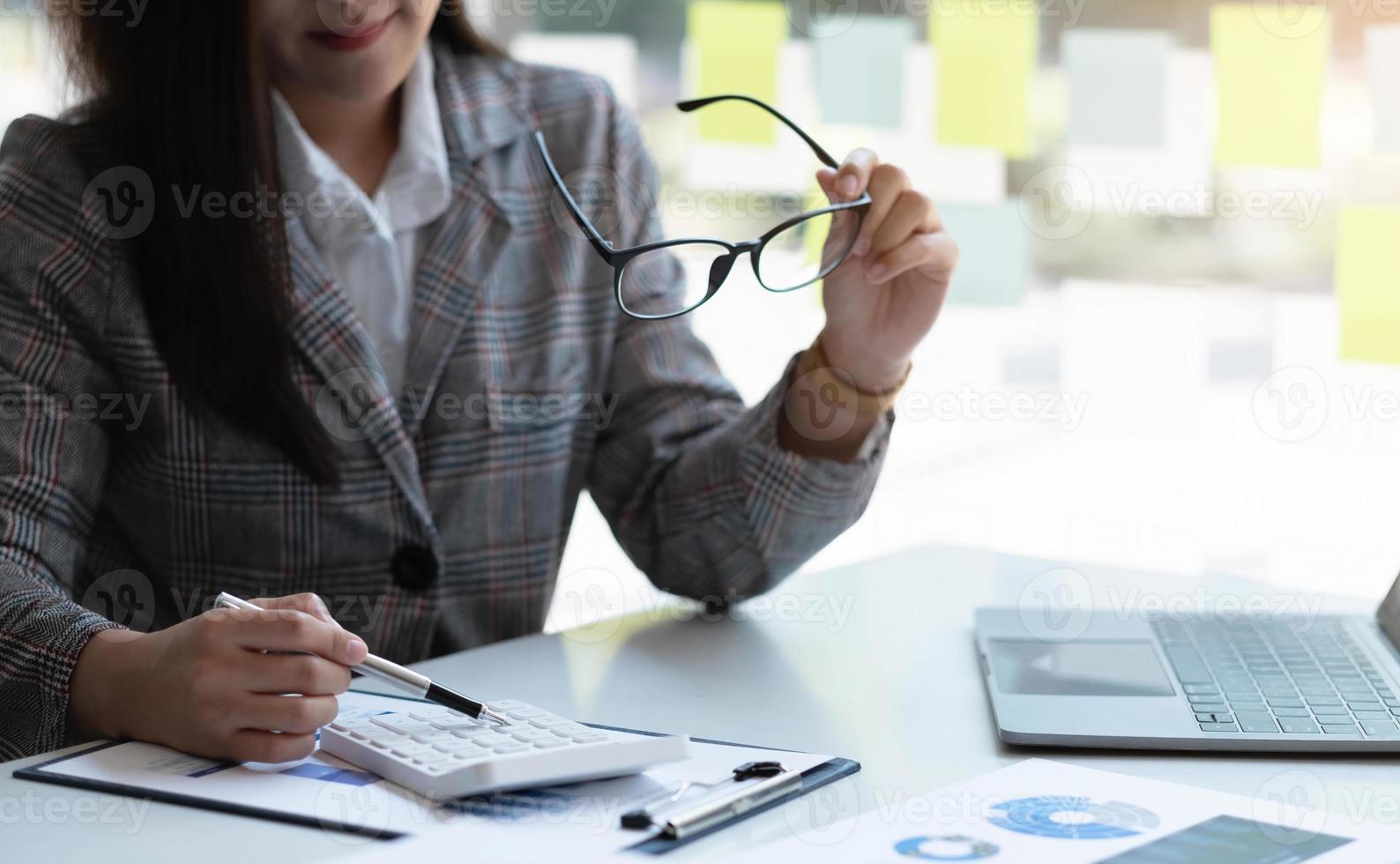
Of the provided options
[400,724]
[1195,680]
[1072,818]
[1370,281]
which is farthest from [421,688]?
[1370,281]

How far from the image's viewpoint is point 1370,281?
1.51 metres

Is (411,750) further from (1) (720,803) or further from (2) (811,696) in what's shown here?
(2) (811,696)

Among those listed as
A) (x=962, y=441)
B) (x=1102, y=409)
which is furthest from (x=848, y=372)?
(x=962, y=441)

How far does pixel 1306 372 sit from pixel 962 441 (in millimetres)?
556

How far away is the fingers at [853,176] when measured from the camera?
933 millimetres

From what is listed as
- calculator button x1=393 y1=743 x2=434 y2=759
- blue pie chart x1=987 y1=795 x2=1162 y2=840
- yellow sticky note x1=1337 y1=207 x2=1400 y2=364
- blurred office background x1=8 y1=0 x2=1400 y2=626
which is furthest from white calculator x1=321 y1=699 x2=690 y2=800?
yellow sticky note x1=1337 y1=207 x2=1400 y2=364

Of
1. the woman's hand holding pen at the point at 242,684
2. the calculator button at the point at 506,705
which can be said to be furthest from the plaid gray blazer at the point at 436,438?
the calculator button at the point at 506,705

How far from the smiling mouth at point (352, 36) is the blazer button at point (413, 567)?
0.37 m

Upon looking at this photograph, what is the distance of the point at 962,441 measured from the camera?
2.12 metres

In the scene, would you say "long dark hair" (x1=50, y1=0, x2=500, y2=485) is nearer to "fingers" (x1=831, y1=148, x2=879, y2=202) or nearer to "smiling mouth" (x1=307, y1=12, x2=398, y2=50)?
"smiling mouth" (x1=307, y1=12, x2=398, y2=50)

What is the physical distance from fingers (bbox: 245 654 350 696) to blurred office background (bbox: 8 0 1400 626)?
93 centimetres

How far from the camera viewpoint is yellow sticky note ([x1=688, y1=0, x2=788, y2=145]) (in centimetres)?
195

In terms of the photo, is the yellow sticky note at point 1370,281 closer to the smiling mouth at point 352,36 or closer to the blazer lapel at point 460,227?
the blazer lapel at point 460,227

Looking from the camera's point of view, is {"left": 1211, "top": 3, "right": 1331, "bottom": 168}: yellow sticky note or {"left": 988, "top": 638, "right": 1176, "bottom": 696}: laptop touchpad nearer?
{"left": 988, "top": 638, "right": 1176, "bottom": 696}: laptop touchpad
